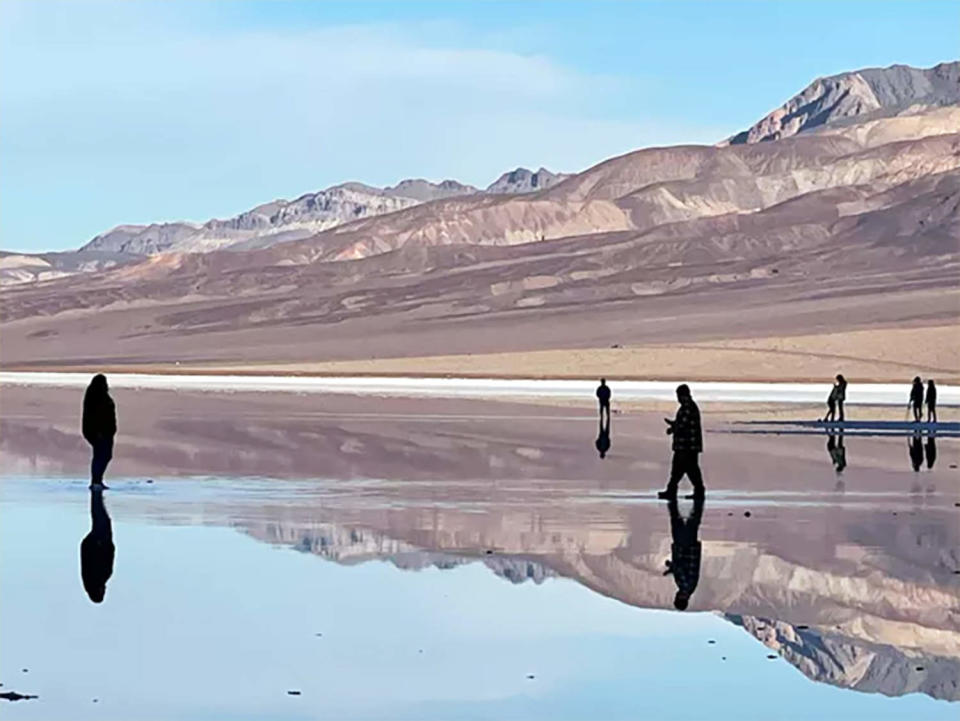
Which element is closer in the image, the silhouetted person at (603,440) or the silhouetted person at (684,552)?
the silhouetted person at (684,552)

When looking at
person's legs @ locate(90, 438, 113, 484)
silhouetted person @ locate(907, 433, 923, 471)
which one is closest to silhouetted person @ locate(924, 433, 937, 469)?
silhouetted person @ locate(907, 433, 923, 471)

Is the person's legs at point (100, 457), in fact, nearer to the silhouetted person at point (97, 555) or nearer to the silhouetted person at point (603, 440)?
the silhouetted person at point (97, 555)

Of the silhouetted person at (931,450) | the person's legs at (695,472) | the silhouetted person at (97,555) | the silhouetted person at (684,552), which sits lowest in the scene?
the silhouetted person at (931,450)

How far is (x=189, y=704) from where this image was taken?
35.1 ft

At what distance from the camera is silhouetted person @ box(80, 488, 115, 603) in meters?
15.0

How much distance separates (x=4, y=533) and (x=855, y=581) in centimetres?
793

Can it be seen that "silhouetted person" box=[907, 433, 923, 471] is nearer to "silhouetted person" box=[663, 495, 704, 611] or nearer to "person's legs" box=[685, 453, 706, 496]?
"person's legs" box=[685, 453, 706, 496]

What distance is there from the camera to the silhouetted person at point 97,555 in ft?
49.3

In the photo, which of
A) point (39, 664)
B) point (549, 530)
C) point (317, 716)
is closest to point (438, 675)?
point (317, 716)

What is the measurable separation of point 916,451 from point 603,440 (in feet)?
17.8

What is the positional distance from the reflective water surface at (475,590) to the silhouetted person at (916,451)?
1.64 feet

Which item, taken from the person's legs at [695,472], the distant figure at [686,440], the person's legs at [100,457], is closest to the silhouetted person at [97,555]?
the person's legs at [100,457]

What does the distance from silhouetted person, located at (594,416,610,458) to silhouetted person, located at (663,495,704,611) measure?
Result: 9.44 metres

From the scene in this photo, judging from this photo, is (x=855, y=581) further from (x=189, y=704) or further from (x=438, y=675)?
(x=189, y=704)
